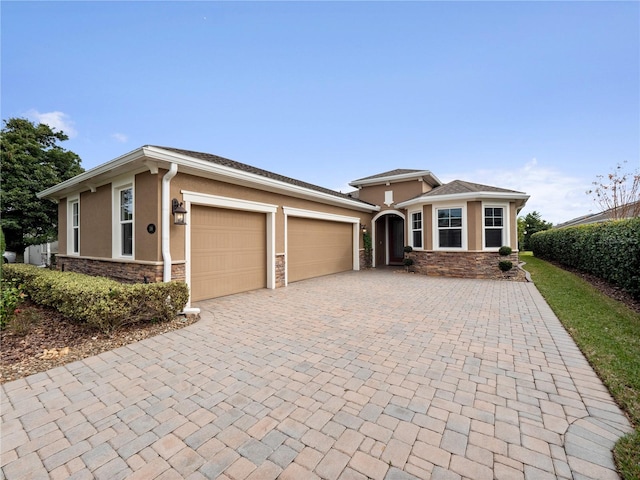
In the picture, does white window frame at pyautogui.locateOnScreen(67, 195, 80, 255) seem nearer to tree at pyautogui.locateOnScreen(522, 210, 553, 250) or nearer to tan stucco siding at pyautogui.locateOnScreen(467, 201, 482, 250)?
tan stucco siding at pyautogui.locateOnScreen(467, 201, 482, 250)

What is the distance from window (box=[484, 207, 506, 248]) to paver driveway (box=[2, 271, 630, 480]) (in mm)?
6692

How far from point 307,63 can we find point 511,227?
399 inches

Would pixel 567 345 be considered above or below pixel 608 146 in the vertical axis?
below

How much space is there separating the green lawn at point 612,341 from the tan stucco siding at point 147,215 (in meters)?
7.02

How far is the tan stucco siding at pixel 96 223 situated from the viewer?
288 inches

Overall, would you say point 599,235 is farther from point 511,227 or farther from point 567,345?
point 567,345

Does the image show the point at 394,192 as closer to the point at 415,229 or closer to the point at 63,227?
the point at 415,229

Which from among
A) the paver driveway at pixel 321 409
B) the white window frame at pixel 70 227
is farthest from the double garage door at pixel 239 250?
the white window frame at pixel 70 227

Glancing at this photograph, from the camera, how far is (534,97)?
10.1 m

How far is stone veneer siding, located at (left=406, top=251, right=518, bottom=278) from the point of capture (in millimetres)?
10484

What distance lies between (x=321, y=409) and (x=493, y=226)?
35.4ft

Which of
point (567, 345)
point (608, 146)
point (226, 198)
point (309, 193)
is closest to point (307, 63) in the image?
point (309, 193)

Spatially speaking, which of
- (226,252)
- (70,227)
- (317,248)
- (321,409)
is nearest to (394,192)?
(317,248)

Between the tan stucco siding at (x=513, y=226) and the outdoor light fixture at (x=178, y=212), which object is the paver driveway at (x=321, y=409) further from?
the tan stucco siding at (x=513, y=226)
